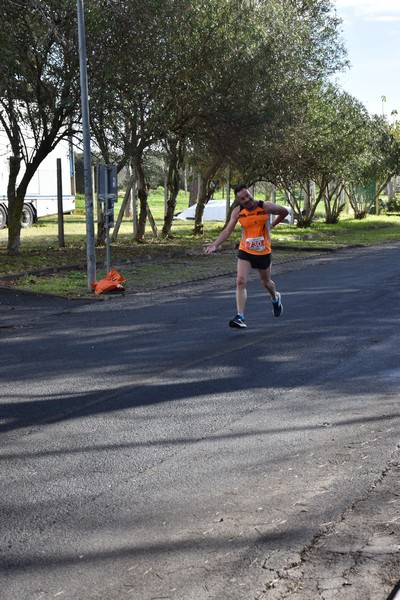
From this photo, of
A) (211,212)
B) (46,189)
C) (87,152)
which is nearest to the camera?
(87,152)

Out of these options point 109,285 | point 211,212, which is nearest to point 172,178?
point 109,285

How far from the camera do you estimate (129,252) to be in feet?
81.6

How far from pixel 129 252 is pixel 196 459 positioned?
755 inches

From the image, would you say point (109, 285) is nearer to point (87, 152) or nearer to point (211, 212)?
point (87, 152)

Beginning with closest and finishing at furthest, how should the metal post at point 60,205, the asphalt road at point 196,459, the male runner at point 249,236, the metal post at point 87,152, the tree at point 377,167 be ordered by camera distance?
the asphalt road at point 196,459, the male runner at point 249,236, the metal post at point 87,152, the metal post at point 60,205, the tree at point 377,167

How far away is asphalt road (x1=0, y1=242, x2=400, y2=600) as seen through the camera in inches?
163

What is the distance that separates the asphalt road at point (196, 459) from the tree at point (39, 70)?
32.0 feet

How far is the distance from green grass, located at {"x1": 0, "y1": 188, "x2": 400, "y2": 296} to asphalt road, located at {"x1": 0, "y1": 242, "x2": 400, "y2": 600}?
256 inches

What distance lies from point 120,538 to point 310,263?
19308mm

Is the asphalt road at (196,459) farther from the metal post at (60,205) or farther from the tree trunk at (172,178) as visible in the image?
the tree trunk at (172,178)

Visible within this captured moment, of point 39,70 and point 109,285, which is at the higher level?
point 39,70

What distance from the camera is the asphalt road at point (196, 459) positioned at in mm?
4145

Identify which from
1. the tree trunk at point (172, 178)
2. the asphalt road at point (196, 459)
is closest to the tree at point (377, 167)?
→ the tree trunk at point (172, 178)

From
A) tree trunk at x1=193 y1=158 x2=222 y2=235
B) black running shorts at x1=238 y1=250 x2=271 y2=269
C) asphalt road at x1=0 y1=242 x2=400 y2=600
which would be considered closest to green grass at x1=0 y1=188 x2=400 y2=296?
tree trunk at x1=193 y1=158 x2=222 y2=235
